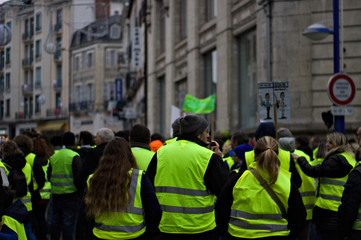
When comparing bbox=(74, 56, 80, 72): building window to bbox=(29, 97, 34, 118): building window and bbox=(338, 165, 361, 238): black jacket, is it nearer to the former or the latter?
bbox=(29, 97, 34, 118): building window

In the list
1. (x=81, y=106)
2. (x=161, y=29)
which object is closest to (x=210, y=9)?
(x=161, y=29)

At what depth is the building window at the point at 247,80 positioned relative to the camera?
1856 centimetres

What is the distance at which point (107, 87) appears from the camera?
61.2 meters

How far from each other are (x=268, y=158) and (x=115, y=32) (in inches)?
2254

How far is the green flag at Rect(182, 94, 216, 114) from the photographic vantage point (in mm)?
17484

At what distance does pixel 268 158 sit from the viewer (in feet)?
16.9

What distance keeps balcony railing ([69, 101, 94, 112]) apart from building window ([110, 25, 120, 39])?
7.12 meters

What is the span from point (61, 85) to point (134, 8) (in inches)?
864

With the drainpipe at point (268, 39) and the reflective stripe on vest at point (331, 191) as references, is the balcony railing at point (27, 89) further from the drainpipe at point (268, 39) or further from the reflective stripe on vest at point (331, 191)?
the reflective stripe on vest at point (331, 191)

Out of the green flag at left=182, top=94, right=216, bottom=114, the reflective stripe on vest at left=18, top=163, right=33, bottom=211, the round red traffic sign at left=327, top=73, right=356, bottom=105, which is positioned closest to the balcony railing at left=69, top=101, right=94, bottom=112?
the green flag at left=182, top=94, right=216, bottom=114

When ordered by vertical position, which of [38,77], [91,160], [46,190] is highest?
[38,77]

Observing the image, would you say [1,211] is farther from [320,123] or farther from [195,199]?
[320,123]

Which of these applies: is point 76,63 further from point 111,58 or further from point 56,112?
point 56,112

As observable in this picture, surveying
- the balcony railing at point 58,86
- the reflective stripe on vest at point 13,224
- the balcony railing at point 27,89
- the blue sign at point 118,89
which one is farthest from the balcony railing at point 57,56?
the reflective stripe on vest at point 13,224
